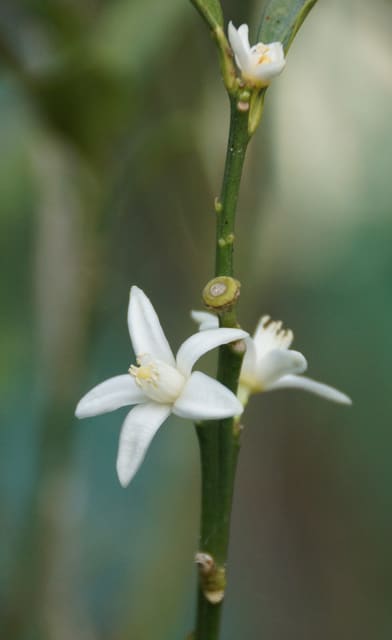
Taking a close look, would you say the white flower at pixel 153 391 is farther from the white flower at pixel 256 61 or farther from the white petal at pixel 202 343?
the white flower at pixel 256 61

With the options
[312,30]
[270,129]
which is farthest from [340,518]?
[312,30]

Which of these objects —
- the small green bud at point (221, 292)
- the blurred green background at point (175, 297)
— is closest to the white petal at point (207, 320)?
the small green bud at point (221, 292)

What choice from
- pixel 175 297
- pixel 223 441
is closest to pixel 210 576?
pixel 223 441

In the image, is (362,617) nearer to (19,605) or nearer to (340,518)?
(340,518)

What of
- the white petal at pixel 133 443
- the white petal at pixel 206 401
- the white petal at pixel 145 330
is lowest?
the white petal at pixel 133 443

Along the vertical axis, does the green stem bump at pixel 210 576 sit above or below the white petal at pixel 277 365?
below
